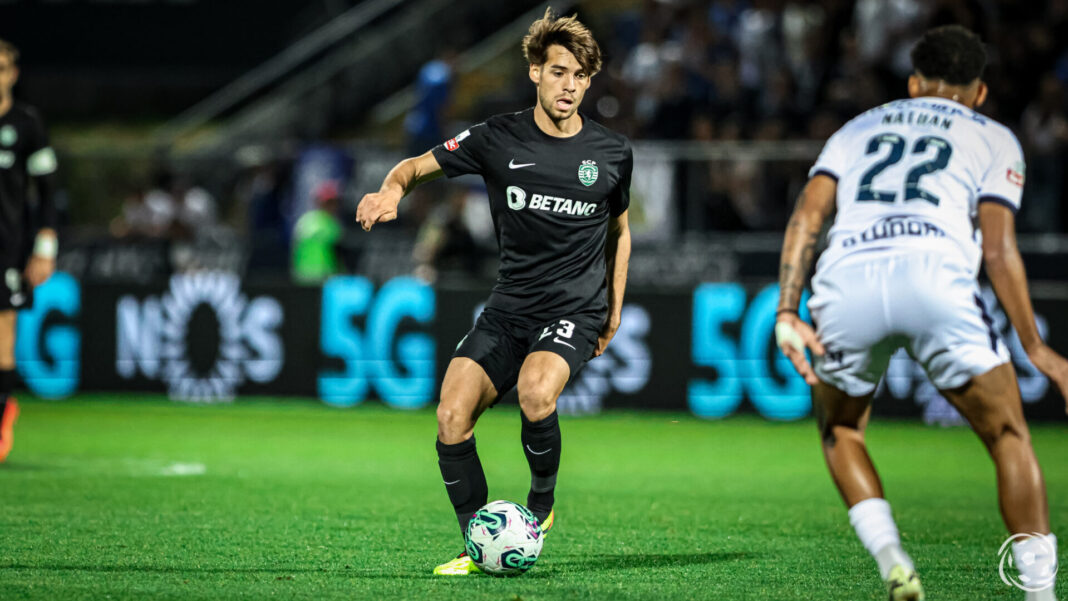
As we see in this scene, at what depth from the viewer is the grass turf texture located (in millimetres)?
5934

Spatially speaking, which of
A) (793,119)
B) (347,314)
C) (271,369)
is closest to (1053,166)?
(793,119)

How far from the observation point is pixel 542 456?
6.63 m

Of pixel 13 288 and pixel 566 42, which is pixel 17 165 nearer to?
pixel 13 288

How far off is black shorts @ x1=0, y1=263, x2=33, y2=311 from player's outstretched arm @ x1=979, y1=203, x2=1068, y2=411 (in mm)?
6950

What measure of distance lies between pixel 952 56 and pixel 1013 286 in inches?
36.0

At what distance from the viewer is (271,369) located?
1541 cm

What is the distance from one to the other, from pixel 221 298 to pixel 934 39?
37.1 feet

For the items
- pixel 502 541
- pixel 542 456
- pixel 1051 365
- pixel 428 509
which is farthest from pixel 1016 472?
pixel 428 509

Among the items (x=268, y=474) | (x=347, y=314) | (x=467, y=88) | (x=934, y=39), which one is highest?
(x=467, y=88)

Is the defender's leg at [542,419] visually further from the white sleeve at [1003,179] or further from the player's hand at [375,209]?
the white sleeve at [1003,179]

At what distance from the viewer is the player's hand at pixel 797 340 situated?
4969 mm

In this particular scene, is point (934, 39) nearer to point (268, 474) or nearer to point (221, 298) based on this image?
point (268, 474)

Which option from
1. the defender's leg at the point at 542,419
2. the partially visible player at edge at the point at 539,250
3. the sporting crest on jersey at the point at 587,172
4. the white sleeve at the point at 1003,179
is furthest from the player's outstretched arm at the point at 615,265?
the white sleeve at the point at 1003,179

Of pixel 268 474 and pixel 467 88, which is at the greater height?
pixel 467 88
